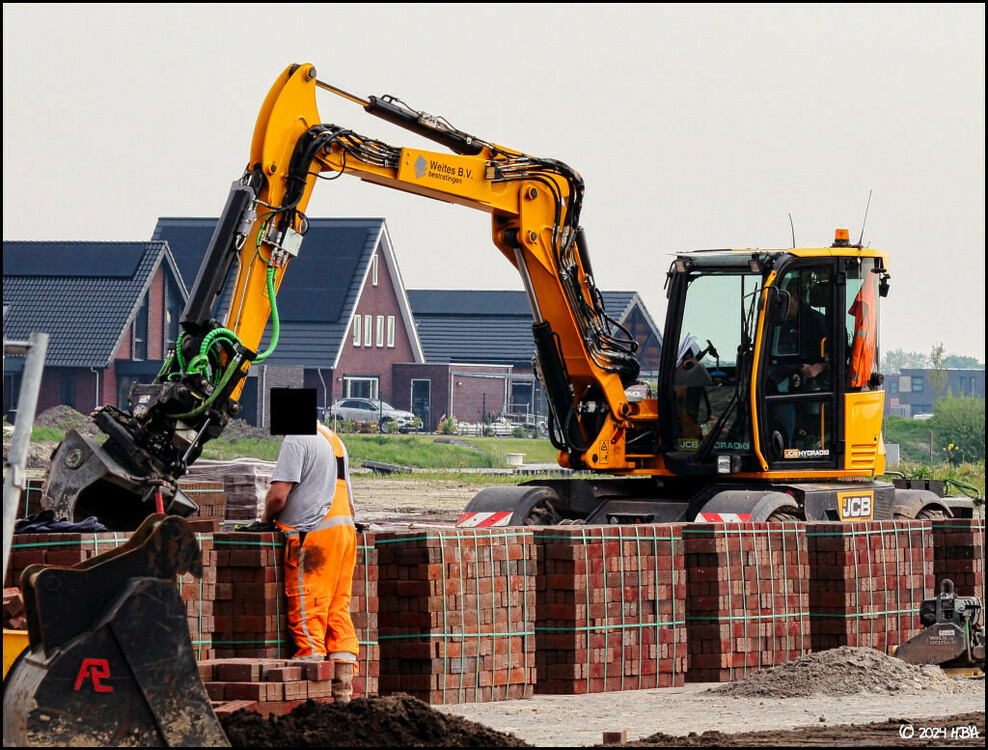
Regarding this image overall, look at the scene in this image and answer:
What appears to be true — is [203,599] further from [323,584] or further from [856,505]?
[856,505]

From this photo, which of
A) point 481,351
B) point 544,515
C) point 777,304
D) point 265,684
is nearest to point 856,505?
point 777,304

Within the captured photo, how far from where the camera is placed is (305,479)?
9.77 meters

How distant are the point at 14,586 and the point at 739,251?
8513 mm

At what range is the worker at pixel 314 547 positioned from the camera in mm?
9602

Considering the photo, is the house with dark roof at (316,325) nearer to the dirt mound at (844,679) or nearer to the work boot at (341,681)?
the dirt mound at (844,679)

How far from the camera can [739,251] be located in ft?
50.7

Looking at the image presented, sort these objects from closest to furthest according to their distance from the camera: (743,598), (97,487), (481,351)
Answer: (97,487)
(743,598)
(481,351)

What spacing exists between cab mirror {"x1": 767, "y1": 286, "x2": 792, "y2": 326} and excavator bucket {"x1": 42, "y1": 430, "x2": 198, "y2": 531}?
235 inches

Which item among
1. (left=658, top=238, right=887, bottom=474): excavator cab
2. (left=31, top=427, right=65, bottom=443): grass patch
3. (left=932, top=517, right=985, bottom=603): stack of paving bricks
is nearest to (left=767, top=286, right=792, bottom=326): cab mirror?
(left=658, top=238, right=887, bottom=474): excavator cab

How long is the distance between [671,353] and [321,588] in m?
7.03

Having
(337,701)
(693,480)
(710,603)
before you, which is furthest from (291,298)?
(337,701)

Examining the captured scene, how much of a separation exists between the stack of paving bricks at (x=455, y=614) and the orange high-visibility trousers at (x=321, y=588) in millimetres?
531

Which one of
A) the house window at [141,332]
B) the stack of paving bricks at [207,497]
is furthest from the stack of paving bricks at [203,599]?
the house window at [141,332]

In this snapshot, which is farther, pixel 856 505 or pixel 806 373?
pixel 856 505
